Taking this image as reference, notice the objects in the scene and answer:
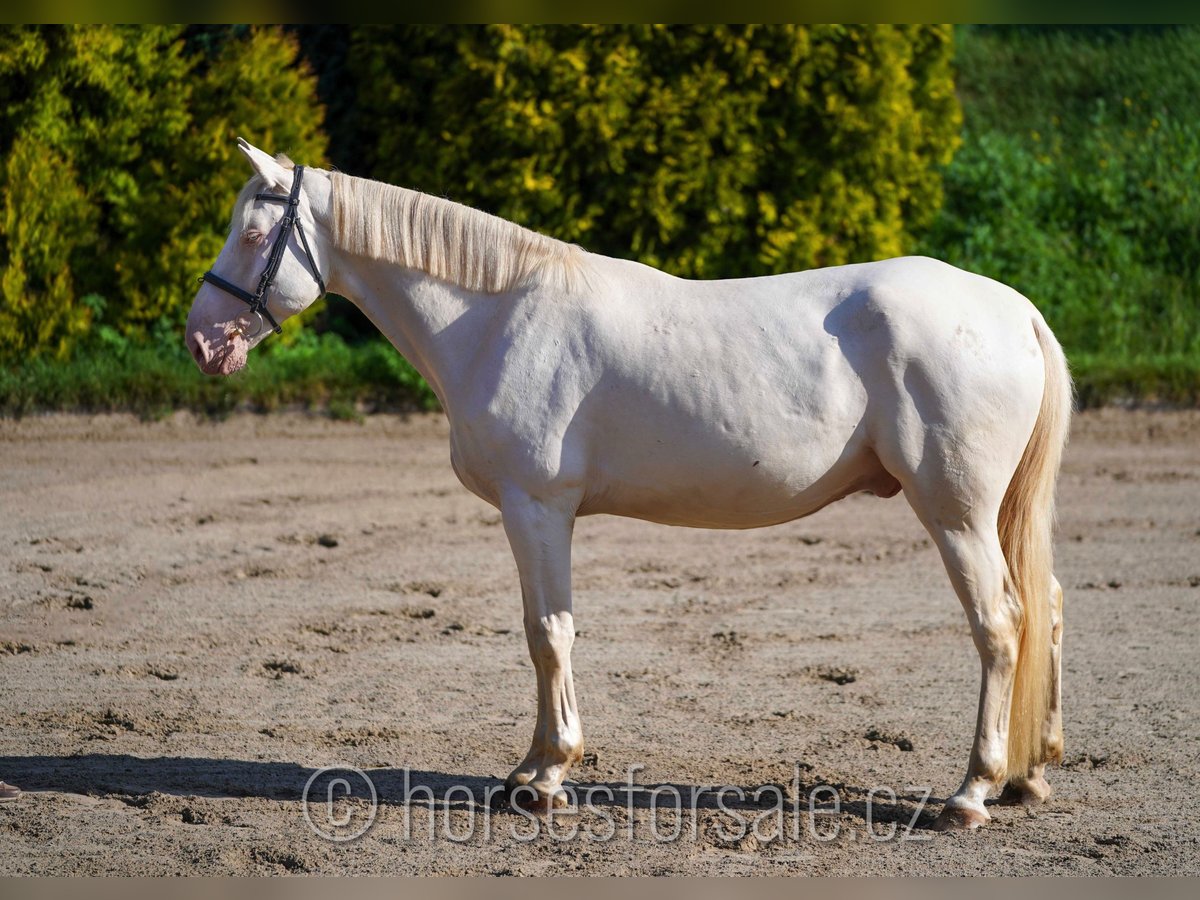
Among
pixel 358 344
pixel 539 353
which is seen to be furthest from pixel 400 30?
pixel 539 353

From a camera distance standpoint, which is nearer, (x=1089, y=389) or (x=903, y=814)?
(x=903, y=814)

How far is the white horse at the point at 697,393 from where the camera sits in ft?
14.1

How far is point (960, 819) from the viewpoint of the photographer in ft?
14.1

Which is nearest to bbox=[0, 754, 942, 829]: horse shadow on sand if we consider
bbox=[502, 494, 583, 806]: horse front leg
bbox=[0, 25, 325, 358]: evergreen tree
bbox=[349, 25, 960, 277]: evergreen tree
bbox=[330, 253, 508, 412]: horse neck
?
bbox=[502, 494, 583, 806]: horse front leg

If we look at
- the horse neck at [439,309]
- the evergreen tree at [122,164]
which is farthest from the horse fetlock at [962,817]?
the evergreen tree at [122,164]

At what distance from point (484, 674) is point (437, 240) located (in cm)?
234

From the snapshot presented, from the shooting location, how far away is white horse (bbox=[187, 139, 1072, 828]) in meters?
4.29

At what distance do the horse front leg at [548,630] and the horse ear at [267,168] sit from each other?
1.38 m

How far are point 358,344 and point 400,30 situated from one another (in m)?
2.88

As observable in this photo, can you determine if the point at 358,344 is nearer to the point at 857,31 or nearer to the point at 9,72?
the point at 9,72

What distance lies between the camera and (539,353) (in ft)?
14.5

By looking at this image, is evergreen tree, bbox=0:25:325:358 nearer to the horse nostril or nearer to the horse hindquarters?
the horse nostril

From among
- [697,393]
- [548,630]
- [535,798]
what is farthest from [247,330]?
[535,798]

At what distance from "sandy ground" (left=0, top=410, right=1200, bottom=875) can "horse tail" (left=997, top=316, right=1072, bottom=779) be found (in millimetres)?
282
